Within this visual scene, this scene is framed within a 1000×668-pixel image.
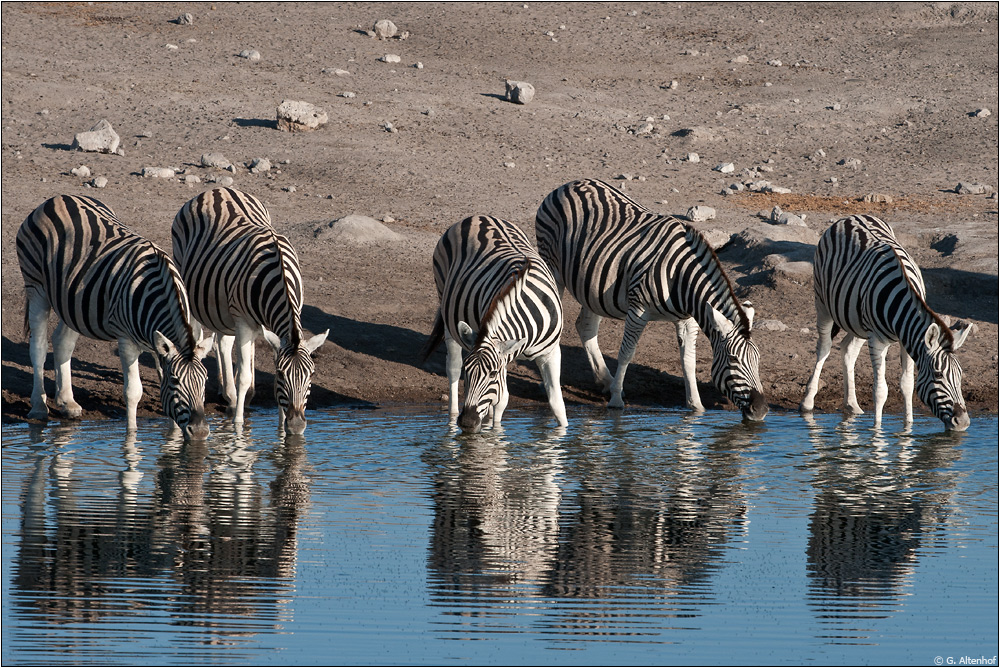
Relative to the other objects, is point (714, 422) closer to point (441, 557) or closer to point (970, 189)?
point (441, 557)

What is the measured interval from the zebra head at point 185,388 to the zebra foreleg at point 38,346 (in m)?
1.94

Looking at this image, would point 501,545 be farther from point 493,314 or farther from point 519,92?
point 519,92

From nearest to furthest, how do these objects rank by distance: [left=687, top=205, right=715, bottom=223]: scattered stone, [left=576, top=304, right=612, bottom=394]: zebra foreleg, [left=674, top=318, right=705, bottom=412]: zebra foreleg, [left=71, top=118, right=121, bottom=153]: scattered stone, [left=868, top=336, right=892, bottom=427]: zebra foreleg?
1. [left=868, top=336, right=892, bottom=427]: zebra foreleg
2. [left=674, top=318, right=705, bottom=412]: zebra foreleg
3. [left=576, top=304, right=612, bottom=394]: zebra foreleg
4. [left=687, top=205, right=715, bottom=223]: scattered stone
5. [left=71, top=118, right=121, bottom=153]: scattered stone

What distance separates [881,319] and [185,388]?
578 cm

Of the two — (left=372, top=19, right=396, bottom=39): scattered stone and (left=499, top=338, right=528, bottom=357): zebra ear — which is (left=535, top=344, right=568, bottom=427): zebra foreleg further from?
(left=372, top=19, right=396, bottom=39): scattered stone

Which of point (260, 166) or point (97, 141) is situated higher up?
point (97, 141)

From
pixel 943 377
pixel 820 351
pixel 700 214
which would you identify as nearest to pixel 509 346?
pixel 943 377

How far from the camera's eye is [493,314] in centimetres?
1005

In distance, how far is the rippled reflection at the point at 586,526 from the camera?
6211 mm

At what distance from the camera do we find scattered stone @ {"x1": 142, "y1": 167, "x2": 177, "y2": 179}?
2008 cm

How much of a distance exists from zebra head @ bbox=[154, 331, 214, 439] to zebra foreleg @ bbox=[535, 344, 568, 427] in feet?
9.08

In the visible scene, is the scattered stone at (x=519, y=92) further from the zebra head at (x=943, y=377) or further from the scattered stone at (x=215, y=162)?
the zebra head at (x=943, y=377)

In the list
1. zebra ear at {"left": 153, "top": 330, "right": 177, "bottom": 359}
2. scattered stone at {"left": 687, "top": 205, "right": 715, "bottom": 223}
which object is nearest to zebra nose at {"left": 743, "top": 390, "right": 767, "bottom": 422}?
zebra ear at {"left": 153, "top": 330, "right": 177, "bottom": 359}

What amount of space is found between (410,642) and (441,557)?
1369 millimetres
